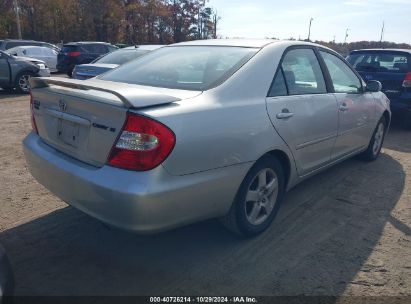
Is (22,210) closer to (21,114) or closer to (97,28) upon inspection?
(21,114)

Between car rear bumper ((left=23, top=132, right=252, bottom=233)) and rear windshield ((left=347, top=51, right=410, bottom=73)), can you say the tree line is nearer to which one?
rear windshield ((left=347, top=51, right=410, bottom=73))

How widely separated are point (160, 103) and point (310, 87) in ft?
6.02

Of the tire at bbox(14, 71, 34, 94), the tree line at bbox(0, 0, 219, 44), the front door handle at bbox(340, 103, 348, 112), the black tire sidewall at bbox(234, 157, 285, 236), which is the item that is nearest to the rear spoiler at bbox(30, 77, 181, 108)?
the black tire sidewall at bbox(234, 157, 285, 236)

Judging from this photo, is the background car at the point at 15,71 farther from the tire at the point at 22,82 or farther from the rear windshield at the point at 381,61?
the rear windshield at the point at 381,61

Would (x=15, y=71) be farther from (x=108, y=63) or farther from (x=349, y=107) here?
(x=349, y=107)

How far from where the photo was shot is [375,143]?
530cm

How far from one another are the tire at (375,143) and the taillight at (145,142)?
3.84 m

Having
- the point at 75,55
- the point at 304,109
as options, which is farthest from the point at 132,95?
the point at 75,55

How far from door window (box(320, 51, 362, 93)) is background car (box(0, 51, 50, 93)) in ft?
32.2

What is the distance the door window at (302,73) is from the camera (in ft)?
11.0

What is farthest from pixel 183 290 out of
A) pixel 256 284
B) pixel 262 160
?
pixel 262 160

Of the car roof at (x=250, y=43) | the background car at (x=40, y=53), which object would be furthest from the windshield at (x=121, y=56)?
the background car at (x=40, y=53)

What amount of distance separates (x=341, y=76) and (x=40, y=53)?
52.7 ft

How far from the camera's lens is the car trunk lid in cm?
232
